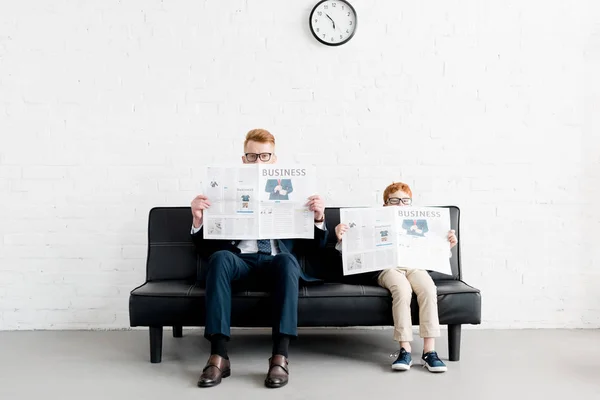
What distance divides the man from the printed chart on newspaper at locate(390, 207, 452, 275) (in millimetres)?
390

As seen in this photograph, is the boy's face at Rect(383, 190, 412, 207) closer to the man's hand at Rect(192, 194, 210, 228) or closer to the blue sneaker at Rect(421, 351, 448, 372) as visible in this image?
the blue sneaker at Rect(421, 351, 448, 372)

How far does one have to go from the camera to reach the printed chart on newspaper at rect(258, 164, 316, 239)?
2.79 m

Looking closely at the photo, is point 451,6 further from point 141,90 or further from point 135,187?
point 135,187

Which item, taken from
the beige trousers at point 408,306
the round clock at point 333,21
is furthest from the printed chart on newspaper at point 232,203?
the round clock at point 333,21

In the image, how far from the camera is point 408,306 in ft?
8.98

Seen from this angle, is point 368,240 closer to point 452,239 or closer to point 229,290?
point 452,239

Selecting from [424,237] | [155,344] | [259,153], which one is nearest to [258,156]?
[259,153]

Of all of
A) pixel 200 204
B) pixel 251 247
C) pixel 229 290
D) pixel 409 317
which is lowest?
pixel 409 317

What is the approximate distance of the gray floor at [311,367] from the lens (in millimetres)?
2387

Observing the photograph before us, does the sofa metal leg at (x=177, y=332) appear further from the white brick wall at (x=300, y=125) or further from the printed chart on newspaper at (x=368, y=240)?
the printed chart on newspaper at (x=368, y=240)

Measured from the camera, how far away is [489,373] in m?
2.66

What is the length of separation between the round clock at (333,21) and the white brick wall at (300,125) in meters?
0.06

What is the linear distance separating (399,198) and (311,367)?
950 millimetres

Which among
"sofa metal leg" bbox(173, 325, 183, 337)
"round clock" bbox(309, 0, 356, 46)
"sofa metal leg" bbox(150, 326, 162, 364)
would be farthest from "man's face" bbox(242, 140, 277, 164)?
Result: "sofa metal leg" bbox(173, 325, 183, 337)
